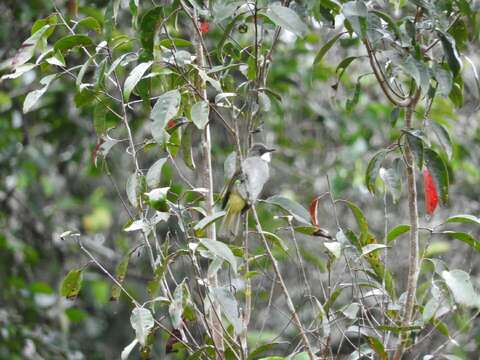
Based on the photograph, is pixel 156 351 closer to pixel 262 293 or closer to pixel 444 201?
pixel 262 293

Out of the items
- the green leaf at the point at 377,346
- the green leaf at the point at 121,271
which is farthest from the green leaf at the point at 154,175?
the green leaf at the point at 377,346

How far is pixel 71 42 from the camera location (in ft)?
5.28

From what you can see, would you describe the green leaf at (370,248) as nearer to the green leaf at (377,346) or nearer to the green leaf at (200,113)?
the green leaf at (377,346)

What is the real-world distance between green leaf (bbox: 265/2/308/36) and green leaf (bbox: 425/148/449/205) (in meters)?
0.34

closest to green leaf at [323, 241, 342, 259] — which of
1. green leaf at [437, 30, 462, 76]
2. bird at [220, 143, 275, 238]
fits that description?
bird at [220, 143, 275, 238]

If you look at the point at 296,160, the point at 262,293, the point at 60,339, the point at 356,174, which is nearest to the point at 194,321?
the point at 262,293

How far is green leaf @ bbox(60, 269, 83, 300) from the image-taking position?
1600mm

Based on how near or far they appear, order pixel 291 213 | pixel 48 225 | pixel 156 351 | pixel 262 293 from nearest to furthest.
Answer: pixel 291 213 < pixel 262 293 < pixel 156 351 < pixel 48 225

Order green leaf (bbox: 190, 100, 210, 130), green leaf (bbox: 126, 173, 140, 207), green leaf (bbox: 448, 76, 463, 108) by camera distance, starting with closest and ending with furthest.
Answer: green leaf (bbox: 190, 100, 210, 130), green leaf (bbox: 126, 173, 140, 207), green leaf (bbox: 448, 76, 463, 108)

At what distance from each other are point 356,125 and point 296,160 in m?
0.40

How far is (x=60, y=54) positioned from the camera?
1.59 meters

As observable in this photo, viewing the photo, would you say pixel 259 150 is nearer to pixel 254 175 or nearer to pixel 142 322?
pixel 254 175

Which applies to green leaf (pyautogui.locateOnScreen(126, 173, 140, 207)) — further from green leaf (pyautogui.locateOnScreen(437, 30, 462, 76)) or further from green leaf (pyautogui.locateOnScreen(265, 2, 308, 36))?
green leaf (pyautogui.locateOnScreen(437, 30, 462, 76))

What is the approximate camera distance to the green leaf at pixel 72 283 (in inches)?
63.0
